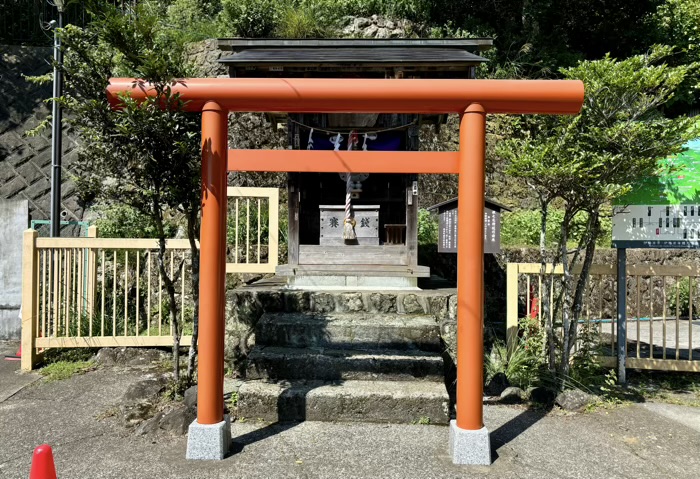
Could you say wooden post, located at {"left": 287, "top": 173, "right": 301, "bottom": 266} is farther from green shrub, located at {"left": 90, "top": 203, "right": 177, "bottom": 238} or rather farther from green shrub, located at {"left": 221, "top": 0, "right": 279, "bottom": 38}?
green shrub, located at {"left": 221, "top": 0, "right": 279, "bottom": 38}

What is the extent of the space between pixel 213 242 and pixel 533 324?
3.92 m

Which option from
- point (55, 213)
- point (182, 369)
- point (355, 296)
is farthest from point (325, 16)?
point (182, 369)

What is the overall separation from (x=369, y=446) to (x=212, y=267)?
197 centimetres

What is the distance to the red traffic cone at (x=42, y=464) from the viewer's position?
2.10 meters

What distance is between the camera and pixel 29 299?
572 centimetres

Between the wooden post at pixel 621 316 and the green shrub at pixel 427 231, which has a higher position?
the green shrub at pixel 427 231

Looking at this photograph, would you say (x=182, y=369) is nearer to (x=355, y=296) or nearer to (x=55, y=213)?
(x=355, y=296)

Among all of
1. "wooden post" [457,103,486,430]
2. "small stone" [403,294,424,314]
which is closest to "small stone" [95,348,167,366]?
"small stone" [403,294,424,314]

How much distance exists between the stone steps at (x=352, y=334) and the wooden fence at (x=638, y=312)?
1.16 metres

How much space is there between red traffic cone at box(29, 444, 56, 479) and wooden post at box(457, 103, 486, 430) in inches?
107

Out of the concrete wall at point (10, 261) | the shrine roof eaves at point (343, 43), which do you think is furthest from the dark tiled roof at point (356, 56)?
the concrete wall at point (10, 261)

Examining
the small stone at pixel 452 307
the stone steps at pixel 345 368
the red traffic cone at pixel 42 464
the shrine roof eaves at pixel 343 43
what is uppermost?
the shrine roof eaves at pixel 343 43

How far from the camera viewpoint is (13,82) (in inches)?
469

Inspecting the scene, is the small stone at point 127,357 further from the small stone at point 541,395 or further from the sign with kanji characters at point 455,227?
the small stone at point 541,395
